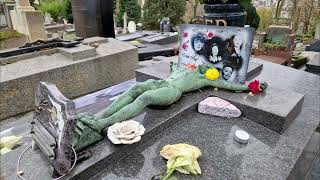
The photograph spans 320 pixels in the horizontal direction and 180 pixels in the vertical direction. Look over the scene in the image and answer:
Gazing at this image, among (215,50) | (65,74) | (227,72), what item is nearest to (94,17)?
(65,74)

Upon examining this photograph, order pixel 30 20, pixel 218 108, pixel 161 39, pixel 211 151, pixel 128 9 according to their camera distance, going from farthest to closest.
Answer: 1. pixel 128 9
2. pixel 161 39
3. pixel 30 20
4. pixel 218 108
5. pixel 211 151

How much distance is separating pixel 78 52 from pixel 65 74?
2.00ft

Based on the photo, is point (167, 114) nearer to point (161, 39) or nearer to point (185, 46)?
point (185, 46)

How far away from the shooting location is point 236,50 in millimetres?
3775

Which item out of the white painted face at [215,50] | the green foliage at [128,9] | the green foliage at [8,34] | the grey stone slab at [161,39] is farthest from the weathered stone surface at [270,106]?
the green foliage at [128,9]

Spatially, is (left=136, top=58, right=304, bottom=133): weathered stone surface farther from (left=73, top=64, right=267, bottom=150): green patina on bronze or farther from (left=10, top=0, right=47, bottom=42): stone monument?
(left=10, top=0, right=47, bottom=42): stone monument

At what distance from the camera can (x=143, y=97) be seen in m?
2.96

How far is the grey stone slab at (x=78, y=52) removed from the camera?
532 cm

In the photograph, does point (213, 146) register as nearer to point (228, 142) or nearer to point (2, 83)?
point (228, 142)

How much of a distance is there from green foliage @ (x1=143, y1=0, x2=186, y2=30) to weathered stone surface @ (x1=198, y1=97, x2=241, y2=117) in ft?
64.1

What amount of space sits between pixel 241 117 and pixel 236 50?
1073mm

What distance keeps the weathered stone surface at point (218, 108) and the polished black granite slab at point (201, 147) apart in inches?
3.9

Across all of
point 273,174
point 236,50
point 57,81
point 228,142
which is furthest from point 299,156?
point 57,81

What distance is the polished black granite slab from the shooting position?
2348 mm
